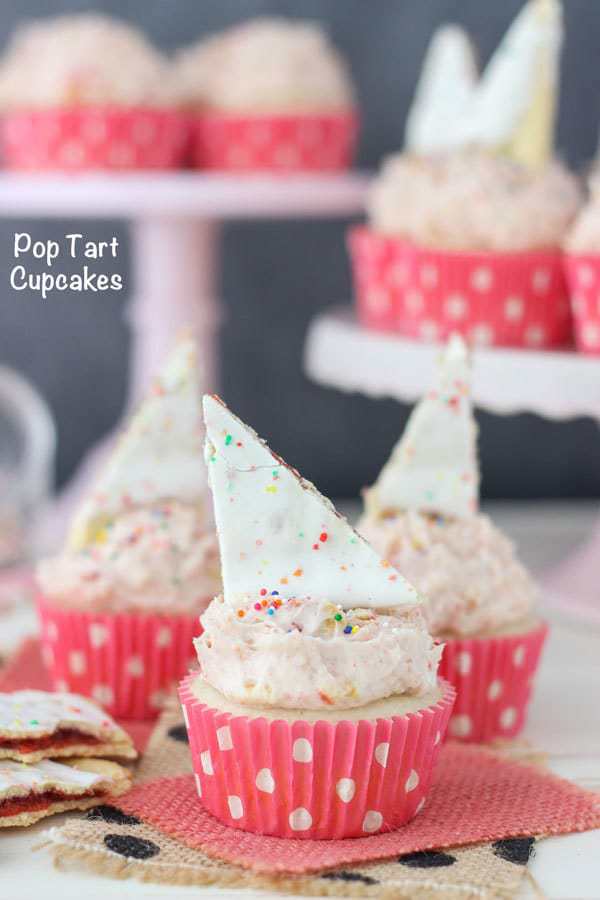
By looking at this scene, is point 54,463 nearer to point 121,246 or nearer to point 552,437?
point 121,246

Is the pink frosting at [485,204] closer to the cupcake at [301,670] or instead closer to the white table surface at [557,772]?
the white table surface at [557,772]

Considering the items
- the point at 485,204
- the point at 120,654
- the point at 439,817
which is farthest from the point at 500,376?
the point at 439,817

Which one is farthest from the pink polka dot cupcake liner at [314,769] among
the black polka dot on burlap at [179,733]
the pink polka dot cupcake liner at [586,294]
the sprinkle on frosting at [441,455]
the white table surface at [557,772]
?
the pink polka dot cupcake liner at [586,294]

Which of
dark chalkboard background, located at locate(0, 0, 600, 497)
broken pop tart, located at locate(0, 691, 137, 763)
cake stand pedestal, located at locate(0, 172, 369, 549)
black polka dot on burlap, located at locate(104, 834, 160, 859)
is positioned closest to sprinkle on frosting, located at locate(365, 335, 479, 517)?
broken pop tart, located at locate(0, 691, 137, 763)

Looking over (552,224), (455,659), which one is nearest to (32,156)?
(552,224)

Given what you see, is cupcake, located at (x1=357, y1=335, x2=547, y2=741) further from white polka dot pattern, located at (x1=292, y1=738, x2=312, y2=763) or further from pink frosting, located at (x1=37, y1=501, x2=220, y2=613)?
white polka dot pattern, located at (x1=292, y1=738, x2=312, y2=763)

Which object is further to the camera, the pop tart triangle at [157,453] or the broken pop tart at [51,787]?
the pop tart triangle at [157,453]
